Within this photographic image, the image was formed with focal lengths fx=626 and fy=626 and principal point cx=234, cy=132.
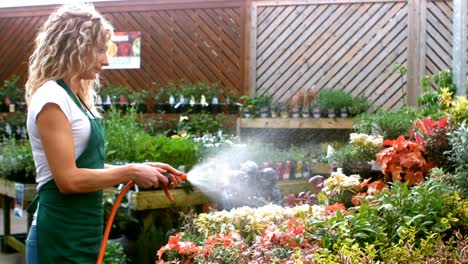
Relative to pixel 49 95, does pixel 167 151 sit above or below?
below

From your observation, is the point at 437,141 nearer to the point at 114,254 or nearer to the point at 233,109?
the point at 114,254

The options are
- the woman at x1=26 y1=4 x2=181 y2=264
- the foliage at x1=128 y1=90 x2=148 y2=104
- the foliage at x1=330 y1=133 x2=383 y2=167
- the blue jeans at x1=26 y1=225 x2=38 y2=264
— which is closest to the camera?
the woman at x1=26 y1=4 x2=181 y2=264

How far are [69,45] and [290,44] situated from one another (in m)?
6.20

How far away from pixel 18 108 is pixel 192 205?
548 centimetres

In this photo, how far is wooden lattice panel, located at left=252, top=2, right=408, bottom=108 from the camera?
7391 millimetres

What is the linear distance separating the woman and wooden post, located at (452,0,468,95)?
3.28 meters

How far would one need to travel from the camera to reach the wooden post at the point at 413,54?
7184 mm

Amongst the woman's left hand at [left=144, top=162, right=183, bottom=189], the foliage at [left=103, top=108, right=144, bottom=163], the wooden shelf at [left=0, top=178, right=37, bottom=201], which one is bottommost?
the wooden shelf at [left=0, top=178, right=37, bottom=201]

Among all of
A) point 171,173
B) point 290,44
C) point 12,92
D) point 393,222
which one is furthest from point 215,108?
point 171,173

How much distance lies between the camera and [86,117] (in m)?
1.87

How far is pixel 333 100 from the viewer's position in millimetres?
7047

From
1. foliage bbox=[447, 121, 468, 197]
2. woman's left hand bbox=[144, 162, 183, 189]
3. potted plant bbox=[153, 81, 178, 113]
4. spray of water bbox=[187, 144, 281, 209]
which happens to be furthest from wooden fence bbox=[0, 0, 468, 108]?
woman's left hand bbox=[144, 162, 183, 189]

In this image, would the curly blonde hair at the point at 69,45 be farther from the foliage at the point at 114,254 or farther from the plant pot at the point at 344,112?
the plant pot at the point at 344,112

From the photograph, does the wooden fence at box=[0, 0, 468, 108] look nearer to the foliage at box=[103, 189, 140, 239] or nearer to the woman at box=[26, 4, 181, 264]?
the foliage at box=[103, 189, 140, 239]
